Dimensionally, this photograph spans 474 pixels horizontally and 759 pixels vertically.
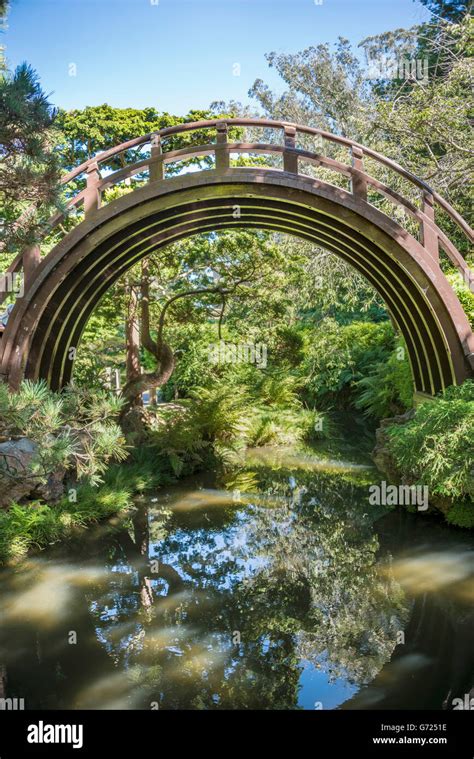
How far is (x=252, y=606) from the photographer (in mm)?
6109

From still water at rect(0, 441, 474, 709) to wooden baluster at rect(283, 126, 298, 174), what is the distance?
195 inches

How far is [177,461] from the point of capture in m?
11.5

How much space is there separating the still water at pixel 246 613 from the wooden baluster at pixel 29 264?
11.8ft

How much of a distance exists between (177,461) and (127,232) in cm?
426

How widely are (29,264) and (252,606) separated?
18.4ft

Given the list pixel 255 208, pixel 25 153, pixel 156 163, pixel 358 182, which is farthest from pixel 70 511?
pixel 358 182

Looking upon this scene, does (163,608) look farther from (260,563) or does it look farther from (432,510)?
(432,510)

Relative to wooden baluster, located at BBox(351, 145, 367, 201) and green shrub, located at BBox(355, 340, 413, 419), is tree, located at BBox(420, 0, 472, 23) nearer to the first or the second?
green shrub, located at BBox(355, 340, 413, 419)

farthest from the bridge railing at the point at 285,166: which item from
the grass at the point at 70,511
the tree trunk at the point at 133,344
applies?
the tree trunk at the point at 133,344

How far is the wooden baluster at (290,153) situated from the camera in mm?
8227

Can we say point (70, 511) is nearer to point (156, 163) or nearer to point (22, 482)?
point (22, 482)

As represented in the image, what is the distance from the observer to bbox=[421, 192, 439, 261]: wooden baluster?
8.53 meters

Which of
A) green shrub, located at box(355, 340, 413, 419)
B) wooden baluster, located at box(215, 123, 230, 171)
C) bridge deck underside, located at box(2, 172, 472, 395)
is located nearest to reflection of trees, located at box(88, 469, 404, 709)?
bridge deck underside, located at box(2, 172, 472, 395)

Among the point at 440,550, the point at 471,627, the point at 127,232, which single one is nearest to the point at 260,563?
the point at 440,550
